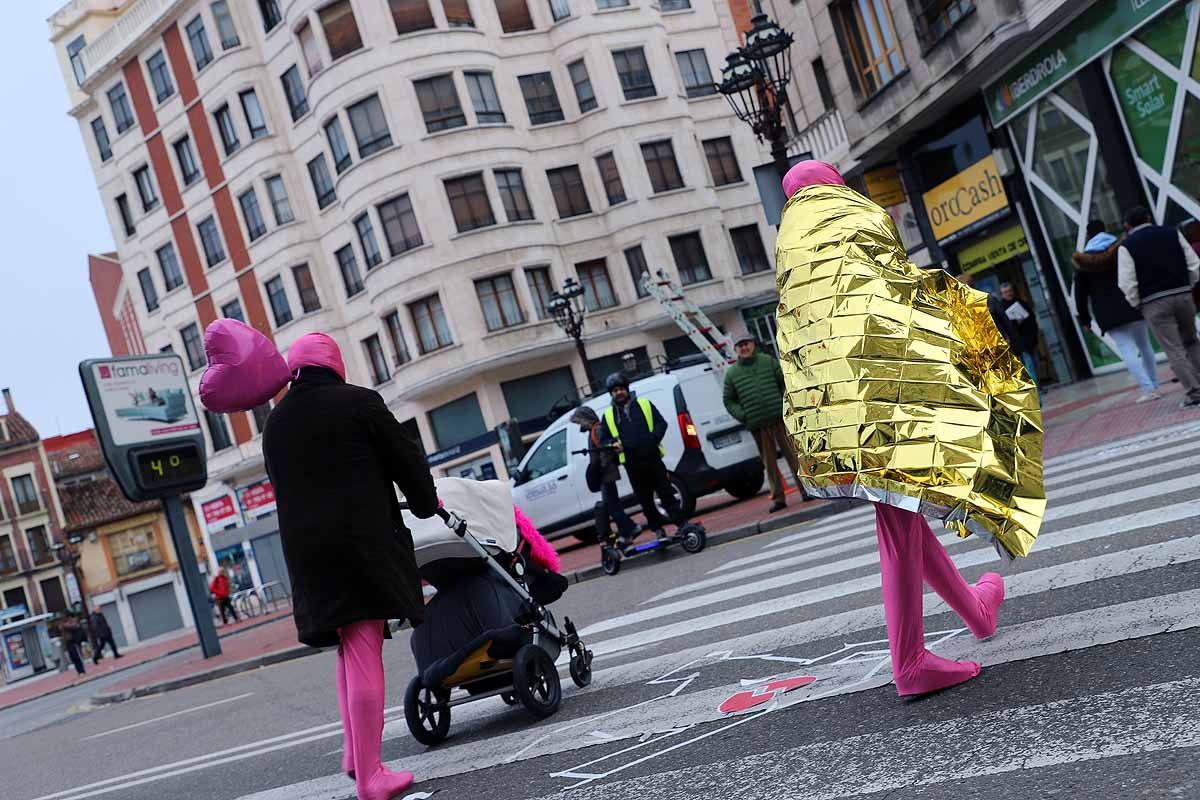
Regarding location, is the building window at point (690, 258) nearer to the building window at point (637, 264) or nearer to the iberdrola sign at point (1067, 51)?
the building window at point (637, 264)

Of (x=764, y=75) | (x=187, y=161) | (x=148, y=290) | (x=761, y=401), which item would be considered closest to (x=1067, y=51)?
(x=764, y=75)

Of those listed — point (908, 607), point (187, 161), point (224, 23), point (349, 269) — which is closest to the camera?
point (908, 607)

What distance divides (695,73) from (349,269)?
14.2m

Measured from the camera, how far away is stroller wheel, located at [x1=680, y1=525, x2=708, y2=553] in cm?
1264

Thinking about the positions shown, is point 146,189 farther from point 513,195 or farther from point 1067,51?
point 1067,51

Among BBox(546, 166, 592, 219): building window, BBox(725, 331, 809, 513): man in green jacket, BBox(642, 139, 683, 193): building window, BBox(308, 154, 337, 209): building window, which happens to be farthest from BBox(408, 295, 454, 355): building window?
BBox(725, 331, 809, 513): man in green jacket

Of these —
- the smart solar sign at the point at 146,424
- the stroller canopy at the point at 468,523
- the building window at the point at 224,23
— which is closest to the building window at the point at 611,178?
the building window at the point at 224,23

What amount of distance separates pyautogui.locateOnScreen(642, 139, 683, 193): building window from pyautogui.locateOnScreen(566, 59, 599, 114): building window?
7.65 ft

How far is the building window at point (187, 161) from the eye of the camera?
4400 centimetres

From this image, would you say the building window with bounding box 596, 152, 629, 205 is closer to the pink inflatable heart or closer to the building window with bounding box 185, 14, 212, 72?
the building window with bounding box 185, 14, 212, 72

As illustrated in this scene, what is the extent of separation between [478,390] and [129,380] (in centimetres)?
1680

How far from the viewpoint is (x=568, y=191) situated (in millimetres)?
38594

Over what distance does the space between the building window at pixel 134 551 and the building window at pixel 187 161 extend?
96.6ft

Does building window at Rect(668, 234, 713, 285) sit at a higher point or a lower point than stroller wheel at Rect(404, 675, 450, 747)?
higher
